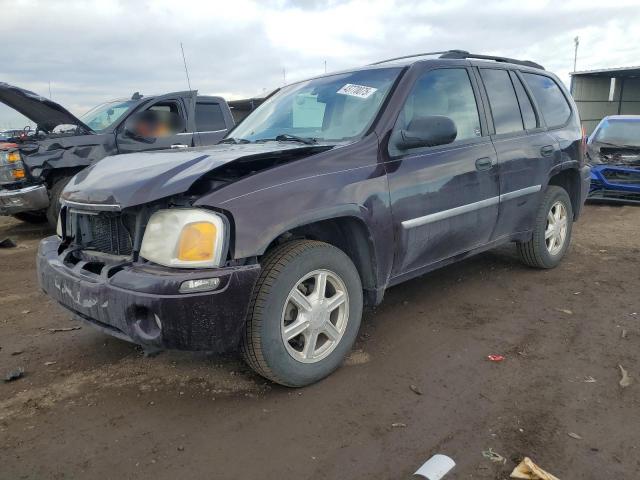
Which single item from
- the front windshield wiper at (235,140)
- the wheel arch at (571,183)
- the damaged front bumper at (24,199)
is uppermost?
the front windshield wiper at (235,140)

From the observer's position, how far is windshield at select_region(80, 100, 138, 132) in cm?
739

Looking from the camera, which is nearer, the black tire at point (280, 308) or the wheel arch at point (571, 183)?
the black tire at point (280, 308)

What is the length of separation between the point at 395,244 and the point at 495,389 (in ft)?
3.27

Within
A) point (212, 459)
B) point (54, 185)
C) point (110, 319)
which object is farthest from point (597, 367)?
point (54, 185)

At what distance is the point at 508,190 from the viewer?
4051 mm

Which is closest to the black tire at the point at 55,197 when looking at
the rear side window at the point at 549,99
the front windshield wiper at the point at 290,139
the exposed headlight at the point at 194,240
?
the front windshield wiper at the point at 290,139

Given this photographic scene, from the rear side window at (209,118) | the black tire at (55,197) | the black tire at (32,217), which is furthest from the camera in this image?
the rear side window at (209,118)

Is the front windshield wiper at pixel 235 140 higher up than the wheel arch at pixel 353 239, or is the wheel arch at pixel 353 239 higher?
the front windshield wiper at pixel 235 140

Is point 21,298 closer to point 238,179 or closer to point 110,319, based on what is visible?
point 110,319

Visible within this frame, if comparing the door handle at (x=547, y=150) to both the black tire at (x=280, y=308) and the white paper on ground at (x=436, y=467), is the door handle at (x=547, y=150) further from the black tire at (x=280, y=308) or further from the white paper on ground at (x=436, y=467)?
the white paper on ground at (x=436, y=467)

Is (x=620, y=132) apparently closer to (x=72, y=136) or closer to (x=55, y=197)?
(x=72, y=136)

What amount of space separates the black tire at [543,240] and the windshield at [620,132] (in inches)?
185

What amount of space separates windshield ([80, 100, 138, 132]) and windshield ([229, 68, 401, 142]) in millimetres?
3980

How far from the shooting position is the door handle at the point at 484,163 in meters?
3.71
